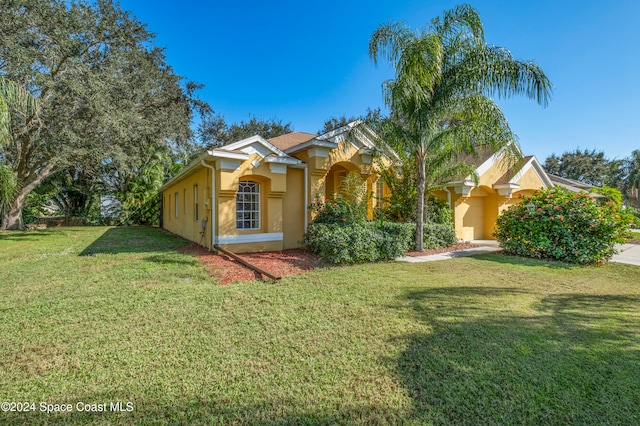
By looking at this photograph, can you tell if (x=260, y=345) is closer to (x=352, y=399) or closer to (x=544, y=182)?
(x=352, y=399)

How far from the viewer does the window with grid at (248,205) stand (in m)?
10.8

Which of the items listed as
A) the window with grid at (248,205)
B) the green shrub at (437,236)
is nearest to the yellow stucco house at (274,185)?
the window with grid at (248,205)

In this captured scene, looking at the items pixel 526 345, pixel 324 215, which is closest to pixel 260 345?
pixel 526 345

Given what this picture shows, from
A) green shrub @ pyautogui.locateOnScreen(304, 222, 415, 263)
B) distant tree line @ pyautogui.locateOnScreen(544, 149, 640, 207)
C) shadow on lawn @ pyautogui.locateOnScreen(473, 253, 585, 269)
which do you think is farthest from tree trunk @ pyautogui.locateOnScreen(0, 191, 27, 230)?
distant tree line @ pyautogui.locateOnScreen(544, 149, 640, 207)

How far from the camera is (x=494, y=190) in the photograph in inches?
606

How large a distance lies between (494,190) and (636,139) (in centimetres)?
3378

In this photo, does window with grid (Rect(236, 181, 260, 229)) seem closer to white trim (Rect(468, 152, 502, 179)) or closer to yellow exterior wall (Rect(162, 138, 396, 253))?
yellow exterior wall (Rect(162, 138, 396, 253))

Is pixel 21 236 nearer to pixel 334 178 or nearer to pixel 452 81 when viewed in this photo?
pixel 334 178

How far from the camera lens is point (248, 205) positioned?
11.0 m

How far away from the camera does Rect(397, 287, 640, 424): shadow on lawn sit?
8.62 feet

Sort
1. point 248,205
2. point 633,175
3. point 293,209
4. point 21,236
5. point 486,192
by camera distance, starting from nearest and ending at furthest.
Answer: point 248,205 → point 293,209 → point 21,236 → point 486,192 → point 633,175

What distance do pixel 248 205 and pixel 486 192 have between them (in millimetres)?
12865

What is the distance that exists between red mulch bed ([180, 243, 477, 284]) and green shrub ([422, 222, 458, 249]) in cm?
46

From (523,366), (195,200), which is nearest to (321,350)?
(523,366)
